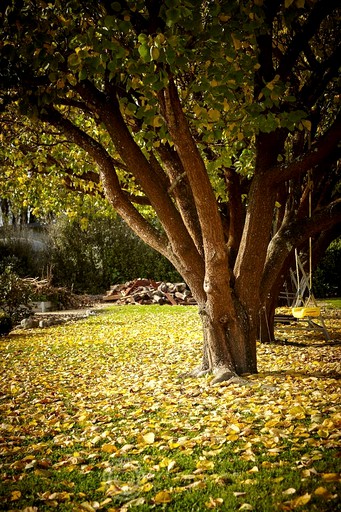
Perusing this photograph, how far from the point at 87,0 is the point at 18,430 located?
4.22 meters

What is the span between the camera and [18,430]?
13.8ft

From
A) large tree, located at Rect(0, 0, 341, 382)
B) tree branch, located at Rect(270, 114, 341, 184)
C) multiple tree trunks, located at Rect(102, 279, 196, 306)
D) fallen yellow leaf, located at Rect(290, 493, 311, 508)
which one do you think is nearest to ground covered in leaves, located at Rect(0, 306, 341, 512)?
fallen yellow leaf, located at Rect(290, 493, 311, 508)

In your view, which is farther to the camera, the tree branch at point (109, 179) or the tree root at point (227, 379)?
the tree branch at point (109, 179)

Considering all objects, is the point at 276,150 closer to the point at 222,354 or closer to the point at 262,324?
the point at 222,354

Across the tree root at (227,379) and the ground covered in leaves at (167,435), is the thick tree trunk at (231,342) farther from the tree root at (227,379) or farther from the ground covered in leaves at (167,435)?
the ground covered in leaves at (167,435)

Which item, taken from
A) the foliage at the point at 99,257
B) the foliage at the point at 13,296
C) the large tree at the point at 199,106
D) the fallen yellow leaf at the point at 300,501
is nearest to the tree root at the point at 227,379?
the large tree at the point at 199,106

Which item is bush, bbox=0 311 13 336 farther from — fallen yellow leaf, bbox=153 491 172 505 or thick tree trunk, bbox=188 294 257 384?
fallen yellow leaf, bbox=153 491 172 505

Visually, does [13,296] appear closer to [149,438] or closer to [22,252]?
[22,252]

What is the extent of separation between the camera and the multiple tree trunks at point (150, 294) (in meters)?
17.7

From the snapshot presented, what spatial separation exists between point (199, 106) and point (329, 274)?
15.9 metres

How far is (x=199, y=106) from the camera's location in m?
4.95

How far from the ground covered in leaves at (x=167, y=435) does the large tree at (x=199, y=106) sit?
2.75 ft

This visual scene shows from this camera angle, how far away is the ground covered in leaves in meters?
2.71

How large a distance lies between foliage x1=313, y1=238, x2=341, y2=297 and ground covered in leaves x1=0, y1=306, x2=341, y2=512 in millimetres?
12090
